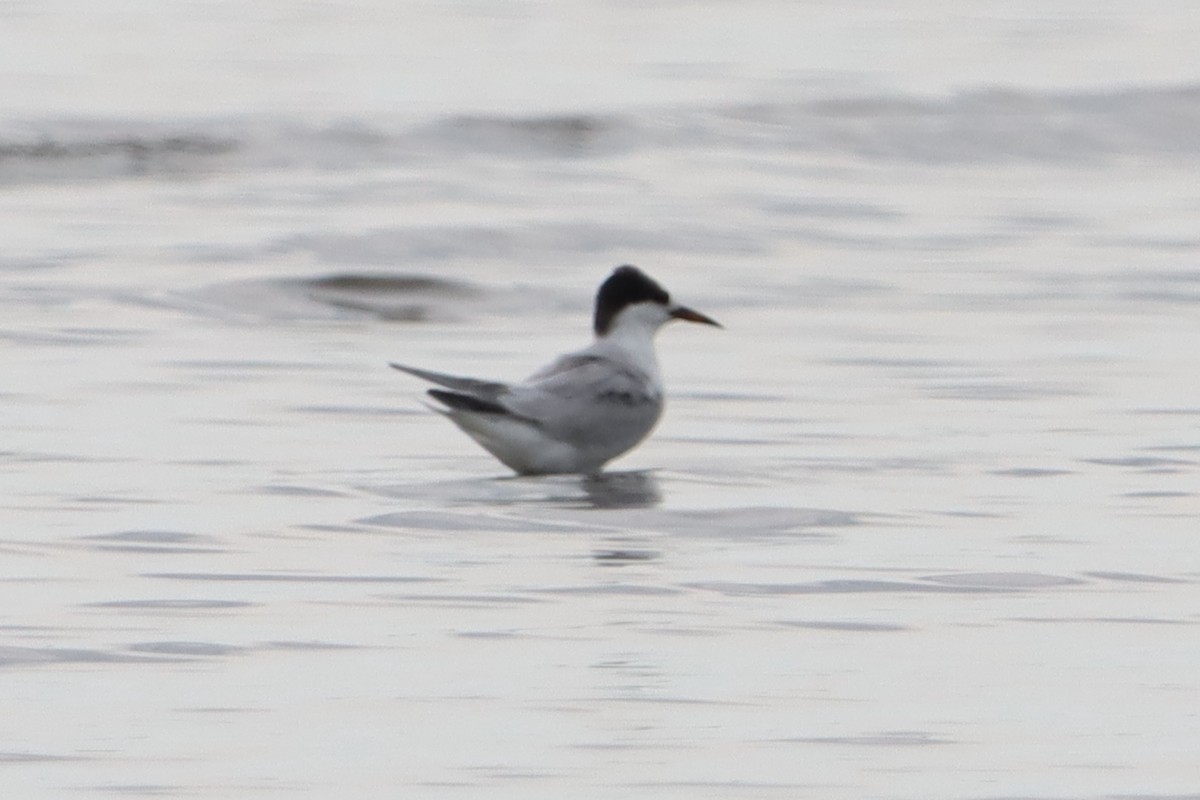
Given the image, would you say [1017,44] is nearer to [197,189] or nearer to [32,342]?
[197,189]

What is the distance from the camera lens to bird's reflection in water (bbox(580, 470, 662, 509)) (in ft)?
29.4

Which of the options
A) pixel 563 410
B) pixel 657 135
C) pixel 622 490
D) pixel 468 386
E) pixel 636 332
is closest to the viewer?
pixel 622 490

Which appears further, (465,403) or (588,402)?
(588,402)

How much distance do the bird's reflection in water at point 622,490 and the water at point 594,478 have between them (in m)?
0.05

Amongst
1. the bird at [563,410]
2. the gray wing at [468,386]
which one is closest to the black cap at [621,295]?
the bird at [563,410]

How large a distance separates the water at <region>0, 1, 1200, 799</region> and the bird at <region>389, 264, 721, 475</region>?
160 millimetres

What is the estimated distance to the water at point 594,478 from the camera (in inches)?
229

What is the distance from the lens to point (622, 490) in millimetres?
9336

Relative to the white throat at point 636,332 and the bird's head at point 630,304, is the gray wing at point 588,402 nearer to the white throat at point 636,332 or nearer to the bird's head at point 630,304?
the white throat at point 636,332

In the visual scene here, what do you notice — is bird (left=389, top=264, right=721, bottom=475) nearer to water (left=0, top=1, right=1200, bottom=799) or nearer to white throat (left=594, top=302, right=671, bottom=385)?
white throat (left=594, top=302, right=671, bottom=385)

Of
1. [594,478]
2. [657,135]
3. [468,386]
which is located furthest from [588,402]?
[657,135]

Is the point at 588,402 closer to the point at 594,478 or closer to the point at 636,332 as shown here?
the point at 594,478

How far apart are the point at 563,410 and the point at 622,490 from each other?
47cm

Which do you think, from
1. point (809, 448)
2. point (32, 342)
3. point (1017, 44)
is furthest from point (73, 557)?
point (1017, 44)
